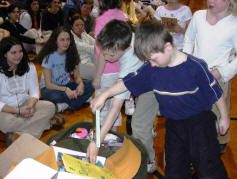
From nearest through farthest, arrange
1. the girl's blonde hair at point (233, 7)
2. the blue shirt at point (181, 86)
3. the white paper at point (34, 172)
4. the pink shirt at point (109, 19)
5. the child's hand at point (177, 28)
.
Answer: the white paper at point (34, 172) < the blue shirt at point (181, 86) < the girl's blonde hair at point (233, 7) < the pink shirt at point (109, 19) < the child's hand at point (177, 28)

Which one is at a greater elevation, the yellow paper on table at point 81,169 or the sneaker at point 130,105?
the yellow paper on table at point 81,169

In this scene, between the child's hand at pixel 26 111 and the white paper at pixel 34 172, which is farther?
the child's hand at pixel 26 111

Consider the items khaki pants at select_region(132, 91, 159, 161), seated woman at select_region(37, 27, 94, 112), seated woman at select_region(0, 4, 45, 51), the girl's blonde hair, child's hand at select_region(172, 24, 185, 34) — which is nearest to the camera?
the girl's blonde hair

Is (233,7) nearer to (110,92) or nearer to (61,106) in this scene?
(110,92)

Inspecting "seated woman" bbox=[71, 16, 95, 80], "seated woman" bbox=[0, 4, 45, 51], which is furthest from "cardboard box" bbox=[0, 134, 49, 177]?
"seated woman" bbox=[0, 4, 45, 51]

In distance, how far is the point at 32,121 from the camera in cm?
306

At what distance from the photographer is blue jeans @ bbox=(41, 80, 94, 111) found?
359cm

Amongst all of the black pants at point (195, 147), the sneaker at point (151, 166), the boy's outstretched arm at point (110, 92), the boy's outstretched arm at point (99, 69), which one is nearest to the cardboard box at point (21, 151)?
the boy's outstretched arm at point (110, 92)

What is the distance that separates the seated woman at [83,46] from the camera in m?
4.14

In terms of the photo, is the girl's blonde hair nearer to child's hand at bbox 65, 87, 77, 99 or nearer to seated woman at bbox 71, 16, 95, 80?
child's hand at bbox 65, 87, 77, 99

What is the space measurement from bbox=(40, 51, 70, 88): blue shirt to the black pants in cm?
206

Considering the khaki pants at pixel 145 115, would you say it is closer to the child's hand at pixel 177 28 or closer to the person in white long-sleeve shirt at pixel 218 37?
the person in white long-sleeve shirt at pixel 218 37

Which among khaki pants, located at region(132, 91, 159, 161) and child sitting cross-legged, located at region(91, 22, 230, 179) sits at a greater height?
child sitting cross-legged, located at region(91, 22, 230, 179)

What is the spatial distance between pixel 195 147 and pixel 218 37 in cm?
88
